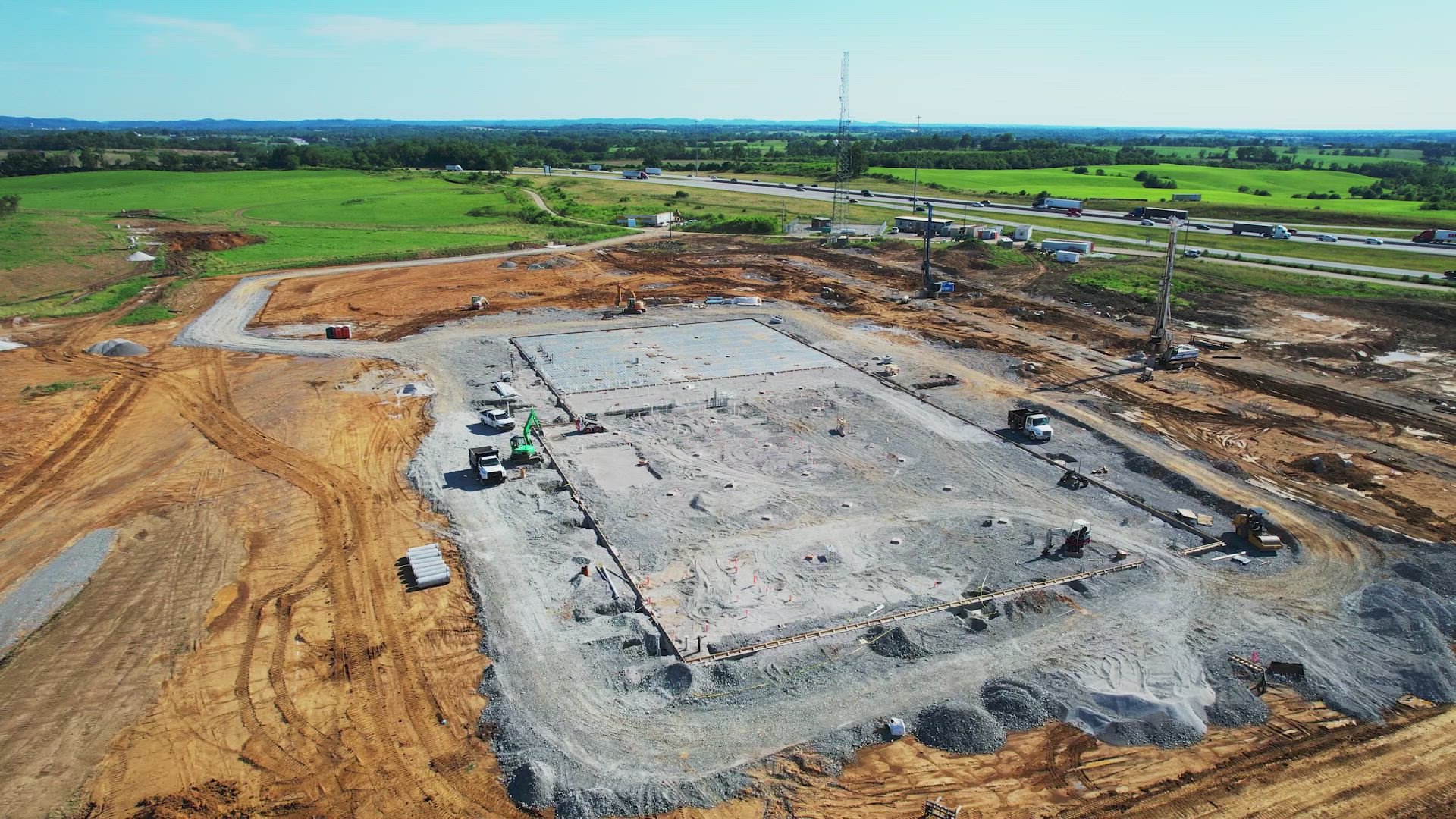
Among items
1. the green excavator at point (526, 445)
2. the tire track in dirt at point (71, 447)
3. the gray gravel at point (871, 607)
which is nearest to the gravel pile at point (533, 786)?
the gray gravel at point (871, 607)

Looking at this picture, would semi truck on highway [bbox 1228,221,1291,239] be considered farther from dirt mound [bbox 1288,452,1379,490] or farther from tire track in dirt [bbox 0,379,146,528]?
tire track in dirt [bbox 0,379,146,528]

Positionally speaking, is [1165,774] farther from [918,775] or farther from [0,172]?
[0,172]

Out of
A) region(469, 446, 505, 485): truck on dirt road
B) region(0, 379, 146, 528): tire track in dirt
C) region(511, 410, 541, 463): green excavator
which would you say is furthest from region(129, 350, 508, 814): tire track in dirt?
region(511, 410, 541, 463): green excavator

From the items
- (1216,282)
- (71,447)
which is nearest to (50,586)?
(71,447)

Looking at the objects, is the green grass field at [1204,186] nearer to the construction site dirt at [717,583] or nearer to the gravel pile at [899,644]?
the construction site dirt at [717,583]

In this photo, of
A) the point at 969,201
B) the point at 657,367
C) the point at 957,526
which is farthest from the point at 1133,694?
the point at 969,201
